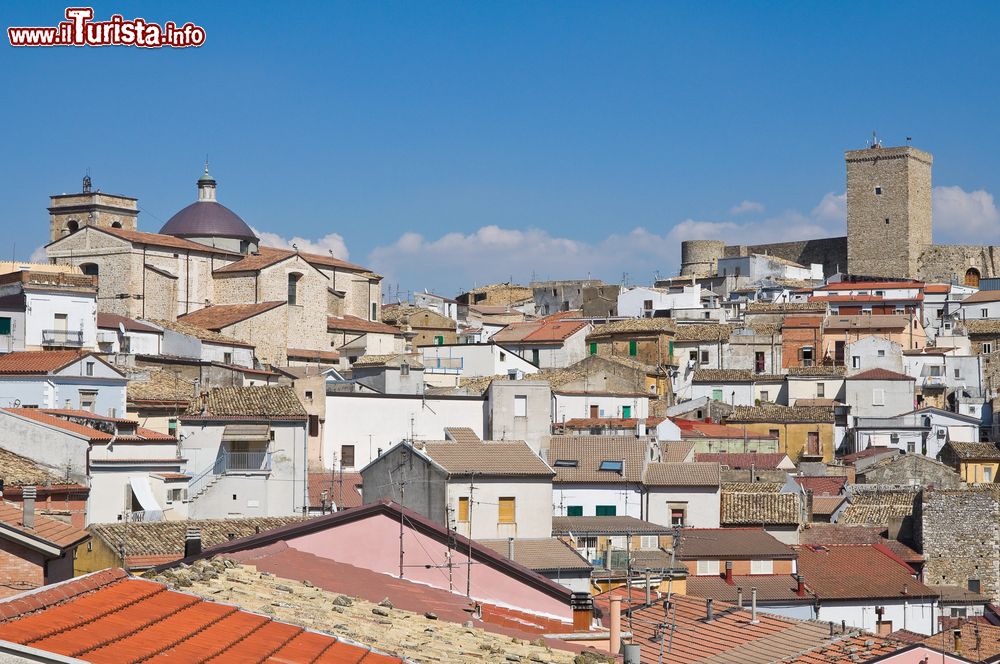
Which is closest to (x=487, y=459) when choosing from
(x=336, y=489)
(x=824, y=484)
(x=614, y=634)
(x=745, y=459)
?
(x=336, y=489)

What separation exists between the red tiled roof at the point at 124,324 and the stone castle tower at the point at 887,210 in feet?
171

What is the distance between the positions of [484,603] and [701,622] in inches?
200

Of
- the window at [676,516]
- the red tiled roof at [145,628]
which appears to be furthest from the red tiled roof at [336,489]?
the red tiled roof at [145,628]

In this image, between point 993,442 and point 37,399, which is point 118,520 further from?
point 993,442

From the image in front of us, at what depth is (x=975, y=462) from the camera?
47.7m

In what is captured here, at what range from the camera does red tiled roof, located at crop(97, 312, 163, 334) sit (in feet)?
147

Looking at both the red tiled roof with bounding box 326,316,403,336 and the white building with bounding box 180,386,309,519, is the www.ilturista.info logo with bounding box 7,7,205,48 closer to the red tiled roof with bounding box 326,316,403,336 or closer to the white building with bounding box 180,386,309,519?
the white building with bounding box 180,386,309,519

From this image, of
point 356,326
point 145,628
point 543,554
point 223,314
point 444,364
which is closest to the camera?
point 145,628

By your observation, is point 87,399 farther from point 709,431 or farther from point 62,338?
point 709,431

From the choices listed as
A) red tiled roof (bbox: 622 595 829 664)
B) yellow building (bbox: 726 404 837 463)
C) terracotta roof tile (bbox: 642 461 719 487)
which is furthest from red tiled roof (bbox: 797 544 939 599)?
yellow building (bbox: 726 404 837 463)

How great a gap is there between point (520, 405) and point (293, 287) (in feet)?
69.7

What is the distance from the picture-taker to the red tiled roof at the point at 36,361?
3438cm

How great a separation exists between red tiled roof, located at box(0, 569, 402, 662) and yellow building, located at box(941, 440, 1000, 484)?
4223 cm

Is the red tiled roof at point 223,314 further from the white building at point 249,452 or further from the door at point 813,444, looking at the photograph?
the door at point 813,444
